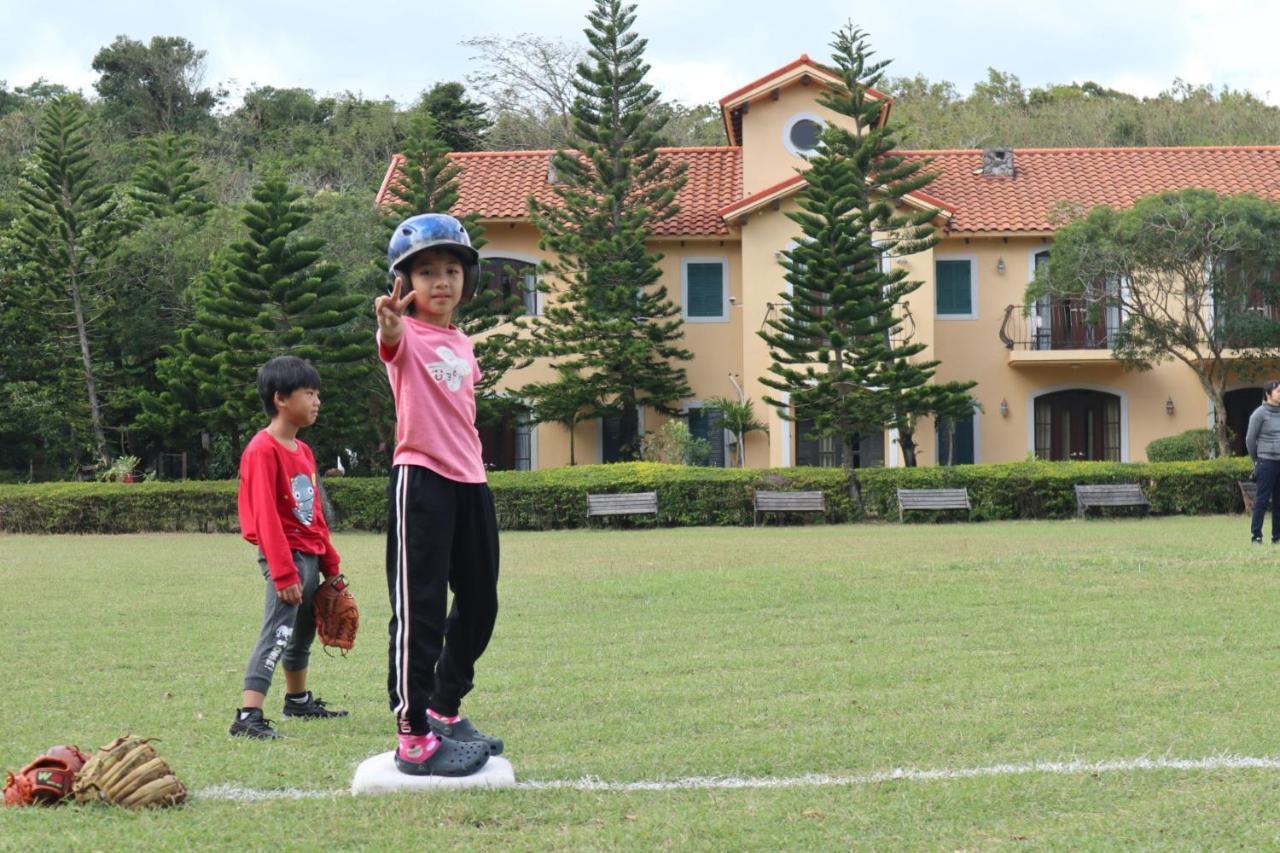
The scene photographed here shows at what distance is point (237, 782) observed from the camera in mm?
5641

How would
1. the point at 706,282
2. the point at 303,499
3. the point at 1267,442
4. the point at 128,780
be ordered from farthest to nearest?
the point at 706,282
the point at 1267,442
the point at 303,499
the point at 128,780

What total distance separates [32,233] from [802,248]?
1513 centimetres

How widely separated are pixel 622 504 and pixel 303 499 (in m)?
18.9

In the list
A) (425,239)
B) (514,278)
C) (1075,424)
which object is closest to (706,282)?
(514,278)

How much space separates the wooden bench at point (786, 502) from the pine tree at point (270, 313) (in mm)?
8126

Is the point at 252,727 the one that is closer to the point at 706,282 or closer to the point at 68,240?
the point at 68,240

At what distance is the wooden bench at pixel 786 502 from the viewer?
85.1ft

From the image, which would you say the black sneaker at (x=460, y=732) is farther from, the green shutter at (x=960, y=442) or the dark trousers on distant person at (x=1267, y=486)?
the green shutter at (x=960, y=442)

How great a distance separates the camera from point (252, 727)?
6.65m

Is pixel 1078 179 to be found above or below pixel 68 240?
above

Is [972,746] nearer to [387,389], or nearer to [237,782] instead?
[237,782]

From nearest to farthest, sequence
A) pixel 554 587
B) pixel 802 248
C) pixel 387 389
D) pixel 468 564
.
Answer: pixel 468 564
pixel 554 587
pixel 802 248
pixel 387 389

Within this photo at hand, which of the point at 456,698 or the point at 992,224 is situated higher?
the point at 992,224

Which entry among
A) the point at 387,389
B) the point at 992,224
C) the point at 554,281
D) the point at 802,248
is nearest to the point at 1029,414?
the point at 992,224
